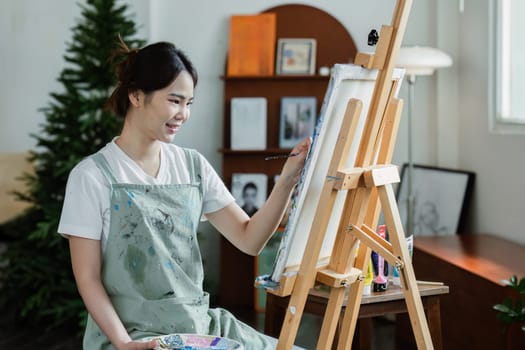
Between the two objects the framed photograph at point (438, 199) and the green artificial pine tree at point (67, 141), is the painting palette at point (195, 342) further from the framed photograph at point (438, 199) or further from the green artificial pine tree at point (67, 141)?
the framed photograph at point (438, 199)

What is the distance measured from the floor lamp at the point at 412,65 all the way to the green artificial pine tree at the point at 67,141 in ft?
4.33

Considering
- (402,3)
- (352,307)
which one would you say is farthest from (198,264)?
(402,3)

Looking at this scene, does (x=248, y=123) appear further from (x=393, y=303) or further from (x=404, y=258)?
(x=404, y=258)

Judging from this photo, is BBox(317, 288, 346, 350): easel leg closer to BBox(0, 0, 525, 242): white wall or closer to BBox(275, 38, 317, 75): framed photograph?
BBox(0, 0, 525, 242): white wall

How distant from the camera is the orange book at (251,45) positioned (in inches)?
182

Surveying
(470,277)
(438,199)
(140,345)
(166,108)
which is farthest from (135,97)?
(438,199)

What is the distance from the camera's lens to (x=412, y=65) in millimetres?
4145

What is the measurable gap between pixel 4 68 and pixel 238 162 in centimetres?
157

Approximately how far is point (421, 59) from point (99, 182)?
2.44 m

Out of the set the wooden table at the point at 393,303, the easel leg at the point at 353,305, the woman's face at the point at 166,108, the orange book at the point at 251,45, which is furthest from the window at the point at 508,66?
the woman's face at the point at 166,108

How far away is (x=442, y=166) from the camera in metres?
4.66

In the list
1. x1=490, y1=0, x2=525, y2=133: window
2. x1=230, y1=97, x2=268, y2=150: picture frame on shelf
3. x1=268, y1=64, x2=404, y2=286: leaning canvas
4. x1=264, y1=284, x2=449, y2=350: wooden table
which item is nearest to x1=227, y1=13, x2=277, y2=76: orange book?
x1=230, y1=97, x2=268, y2=150: picture frame on shelf

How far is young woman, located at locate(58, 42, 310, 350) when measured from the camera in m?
2.02

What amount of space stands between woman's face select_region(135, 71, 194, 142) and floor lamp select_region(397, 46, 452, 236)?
2207 millimetres
